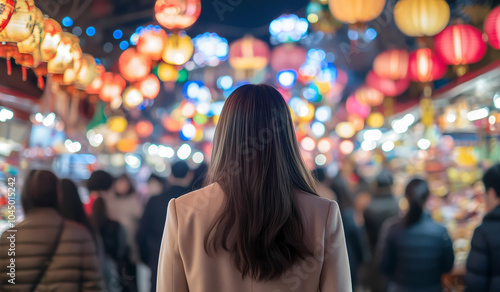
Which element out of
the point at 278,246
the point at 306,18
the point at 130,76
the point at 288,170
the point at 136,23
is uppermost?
the point at 136,23

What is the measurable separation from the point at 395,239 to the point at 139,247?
6.21 ft

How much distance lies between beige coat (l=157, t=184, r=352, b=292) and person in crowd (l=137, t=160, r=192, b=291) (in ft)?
7.30

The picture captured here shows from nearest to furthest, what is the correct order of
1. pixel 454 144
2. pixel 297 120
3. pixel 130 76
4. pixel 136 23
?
pixel 454 144 < pixel 130 76 < pixel 136 23 < pixel 297 120

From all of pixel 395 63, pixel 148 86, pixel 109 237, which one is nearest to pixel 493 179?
pixel 395 63

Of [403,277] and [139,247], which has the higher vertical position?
[139,247]

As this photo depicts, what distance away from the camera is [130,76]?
598 centimetres

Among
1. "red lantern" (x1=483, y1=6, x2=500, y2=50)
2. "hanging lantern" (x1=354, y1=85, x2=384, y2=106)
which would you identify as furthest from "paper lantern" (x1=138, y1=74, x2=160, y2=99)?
"red lantern" (x1=483, y1=6, x2=500, y2=50)

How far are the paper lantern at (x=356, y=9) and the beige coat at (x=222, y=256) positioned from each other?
10.0ft

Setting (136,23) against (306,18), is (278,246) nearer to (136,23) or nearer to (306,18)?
(306,18)

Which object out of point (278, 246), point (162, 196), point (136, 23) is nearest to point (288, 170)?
point (278, 246)

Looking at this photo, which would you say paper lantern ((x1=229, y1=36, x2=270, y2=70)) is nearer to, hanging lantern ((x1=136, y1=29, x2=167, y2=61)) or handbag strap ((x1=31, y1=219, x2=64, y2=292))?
hanging lantern ((x1=136, y1=29, x2=167, y2=61))

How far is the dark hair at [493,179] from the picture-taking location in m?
3.37

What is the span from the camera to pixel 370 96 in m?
7.96

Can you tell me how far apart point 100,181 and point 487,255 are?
284cm
